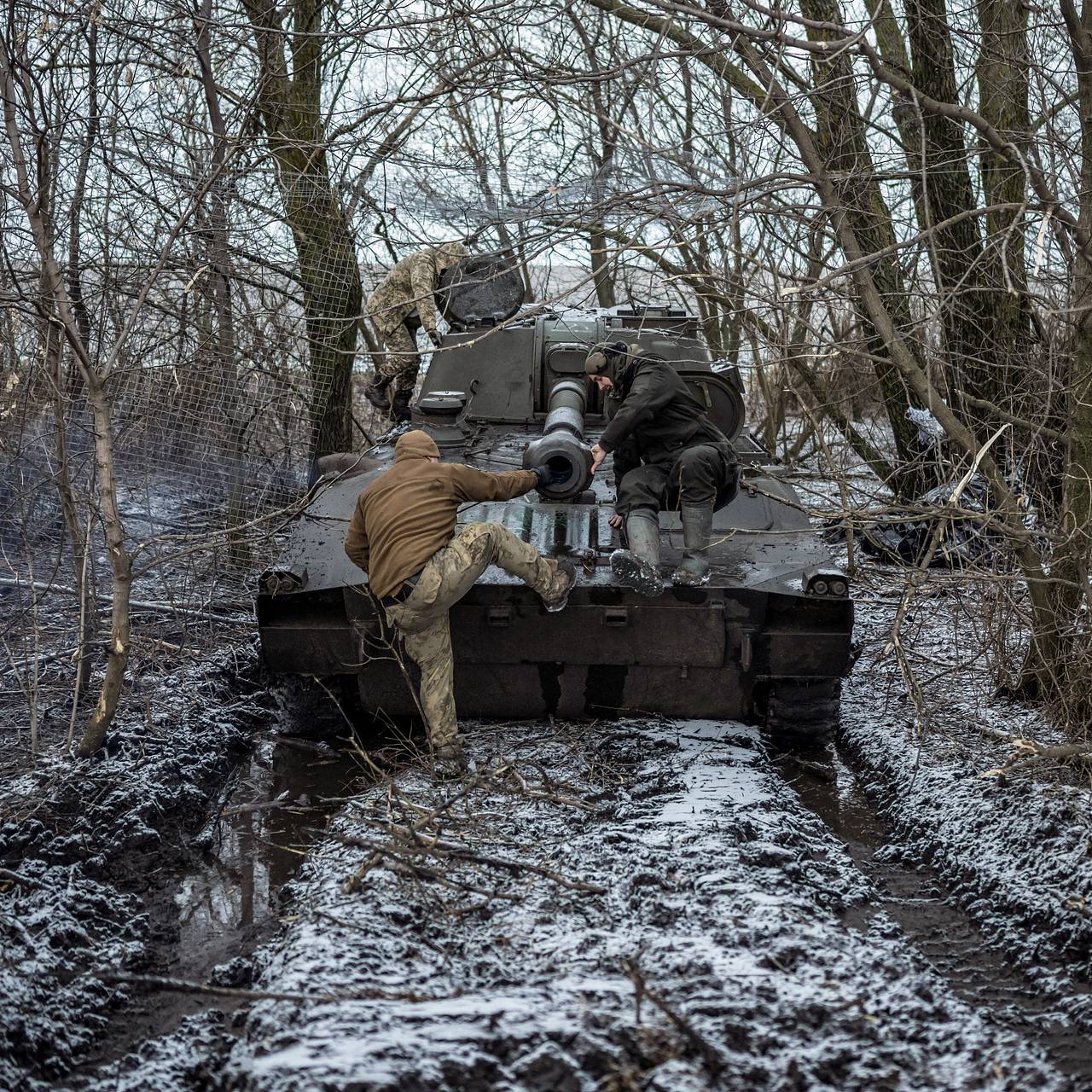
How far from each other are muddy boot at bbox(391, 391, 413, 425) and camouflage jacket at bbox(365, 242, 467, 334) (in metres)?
0.49

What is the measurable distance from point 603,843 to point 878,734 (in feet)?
7.31

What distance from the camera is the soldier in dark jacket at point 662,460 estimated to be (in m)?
5.92

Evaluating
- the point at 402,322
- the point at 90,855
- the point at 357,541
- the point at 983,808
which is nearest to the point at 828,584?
the point at 983,808

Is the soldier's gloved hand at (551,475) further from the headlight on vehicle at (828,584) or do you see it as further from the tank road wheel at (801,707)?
the tank road wheel at (801,707)

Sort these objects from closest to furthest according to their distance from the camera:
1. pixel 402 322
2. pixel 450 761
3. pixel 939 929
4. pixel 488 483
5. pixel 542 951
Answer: pixel 542 951 < pixel 939 929 < pixel 450 761 < pixel 488 483 < pixel 402 322

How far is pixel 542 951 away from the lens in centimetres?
379

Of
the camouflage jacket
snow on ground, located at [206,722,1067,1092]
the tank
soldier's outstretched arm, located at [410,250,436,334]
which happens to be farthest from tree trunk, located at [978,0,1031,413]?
soldier's outstretched arm, located at [410,250,436,334]

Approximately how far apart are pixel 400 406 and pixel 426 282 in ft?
3.21

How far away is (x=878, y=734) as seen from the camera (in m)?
6.29

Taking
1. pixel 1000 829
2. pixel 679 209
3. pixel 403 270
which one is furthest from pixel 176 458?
pixel 1000 829

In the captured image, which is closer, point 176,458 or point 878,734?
point 878,734

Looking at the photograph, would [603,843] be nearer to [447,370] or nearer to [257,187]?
[447,370]

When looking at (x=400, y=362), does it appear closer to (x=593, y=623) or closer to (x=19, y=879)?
(x=593, y=623)

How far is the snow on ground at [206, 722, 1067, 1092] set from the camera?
3.10 meters
